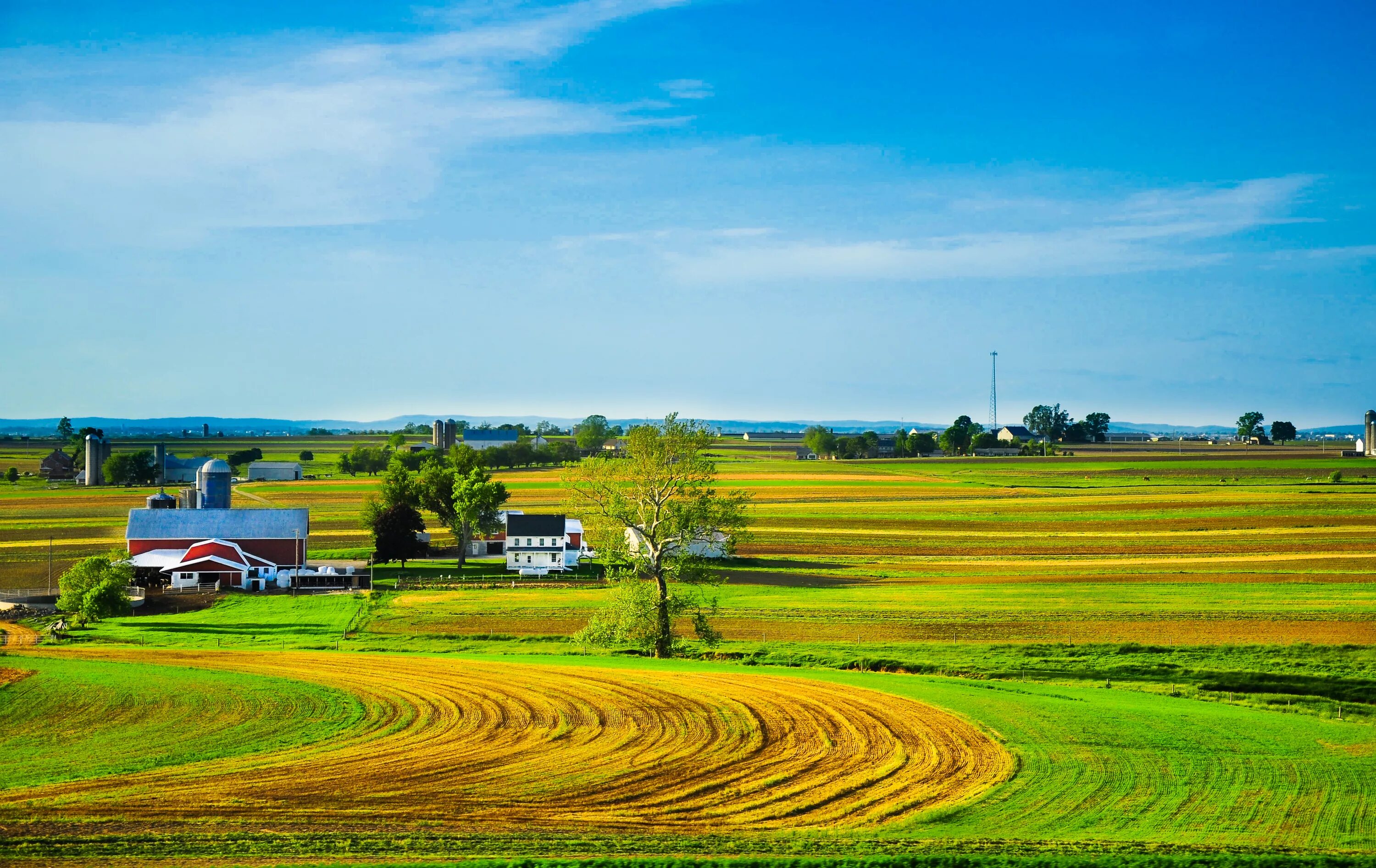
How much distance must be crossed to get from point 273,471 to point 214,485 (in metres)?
73.4

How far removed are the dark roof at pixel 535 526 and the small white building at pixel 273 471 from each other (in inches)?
3368

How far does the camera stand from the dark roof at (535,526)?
221 feet

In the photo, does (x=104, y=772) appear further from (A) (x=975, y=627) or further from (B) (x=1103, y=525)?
(B) (x=1103, y=525)

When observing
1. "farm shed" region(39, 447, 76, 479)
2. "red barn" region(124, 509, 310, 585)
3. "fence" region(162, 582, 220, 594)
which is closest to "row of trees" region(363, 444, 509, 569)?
"red barn" region(124, 509, 310, 585)

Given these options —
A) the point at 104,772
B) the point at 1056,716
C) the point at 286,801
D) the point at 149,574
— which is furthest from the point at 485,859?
the point at 149,574

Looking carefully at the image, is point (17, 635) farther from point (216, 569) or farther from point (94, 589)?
point (216, 569)

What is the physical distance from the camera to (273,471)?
146 m

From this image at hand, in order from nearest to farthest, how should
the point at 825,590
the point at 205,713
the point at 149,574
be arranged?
the point at 205,713, the point at 825,590, the point at 149,574

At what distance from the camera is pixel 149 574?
62125mm

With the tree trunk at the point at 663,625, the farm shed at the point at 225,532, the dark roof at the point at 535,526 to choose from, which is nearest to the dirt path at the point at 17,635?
the farm shed at the point at 225,532

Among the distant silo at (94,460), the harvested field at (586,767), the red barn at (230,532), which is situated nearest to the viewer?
the harvested field at (586,767)

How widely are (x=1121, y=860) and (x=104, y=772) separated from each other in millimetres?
17723

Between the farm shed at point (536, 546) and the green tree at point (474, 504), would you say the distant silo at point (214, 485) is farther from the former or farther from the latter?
the farm shed at point (536, 546)

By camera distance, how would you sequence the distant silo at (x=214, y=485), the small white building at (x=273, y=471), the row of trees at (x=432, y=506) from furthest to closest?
the small white building at (x=273, y=471), the distant silo at (x=214, y=485), the row of trees at (x=432, y=506)
